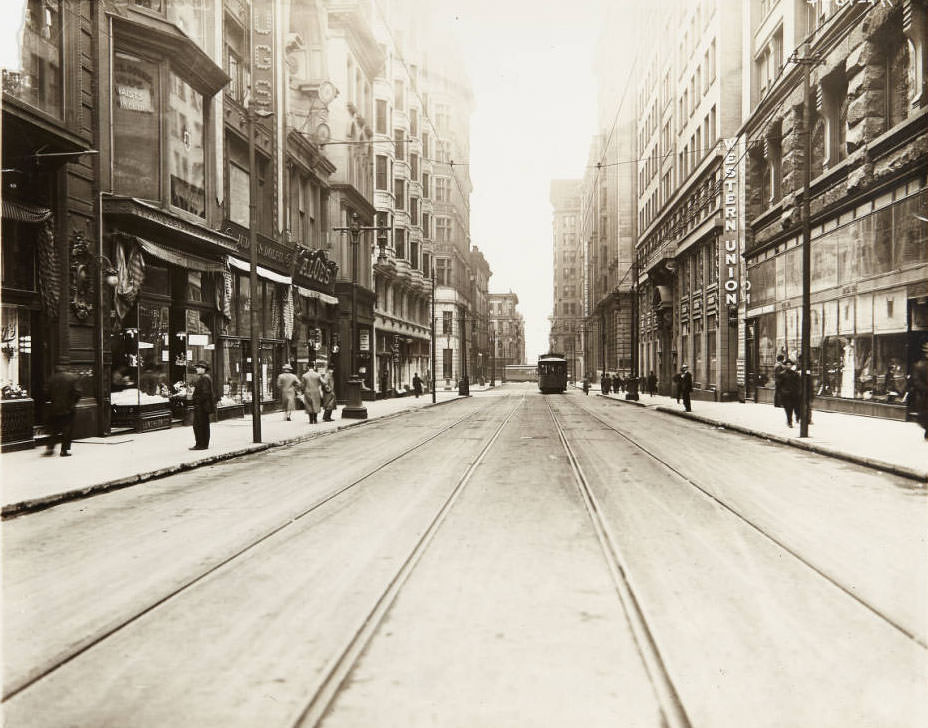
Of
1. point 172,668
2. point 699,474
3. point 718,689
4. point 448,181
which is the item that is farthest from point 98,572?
point 448,181

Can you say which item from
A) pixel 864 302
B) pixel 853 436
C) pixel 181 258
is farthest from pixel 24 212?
pixel 864 302

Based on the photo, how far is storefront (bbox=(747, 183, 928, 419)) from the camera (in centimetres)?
2041

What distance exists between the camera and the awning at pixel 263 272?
2459cm

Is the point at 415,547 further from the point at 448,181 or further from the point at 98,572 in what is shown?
the point at 448,181

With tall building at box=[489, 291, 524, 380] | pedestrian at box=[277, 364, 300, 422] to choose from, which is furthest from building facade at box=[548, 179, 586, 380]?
pedestrian at box=[277, 364, 300, 422]

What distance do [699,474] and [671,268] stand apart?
38.5 meters

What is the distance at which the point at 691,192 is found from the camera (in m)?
44.8

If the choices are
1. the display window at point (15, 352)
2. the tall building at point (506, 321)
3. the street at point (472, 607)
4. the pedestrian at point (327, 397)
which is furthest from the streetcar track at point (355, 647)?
the tall building at point (506, 321)

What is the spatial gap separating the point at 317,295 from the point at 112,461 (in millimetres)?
21076

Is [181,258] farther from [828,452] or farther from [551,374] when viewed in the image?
[551,374]

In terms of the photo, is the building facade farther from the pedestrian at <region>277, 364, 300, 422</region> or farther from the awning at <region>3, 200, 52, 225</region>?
the awning at <region>3, 200, 52, 225</region>

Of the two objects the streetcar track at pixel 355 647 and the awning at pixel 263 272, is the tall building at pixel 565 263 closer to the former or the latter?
the awning at pixel 263 272

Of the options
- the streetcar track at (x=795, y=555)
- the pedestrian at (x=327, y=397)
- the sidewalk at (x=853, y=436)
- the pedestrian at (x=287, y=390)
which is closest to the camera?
the streetcar track at (x=795, y=555)

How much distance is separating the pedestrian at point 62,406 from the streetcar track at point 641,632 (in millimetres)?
9496
